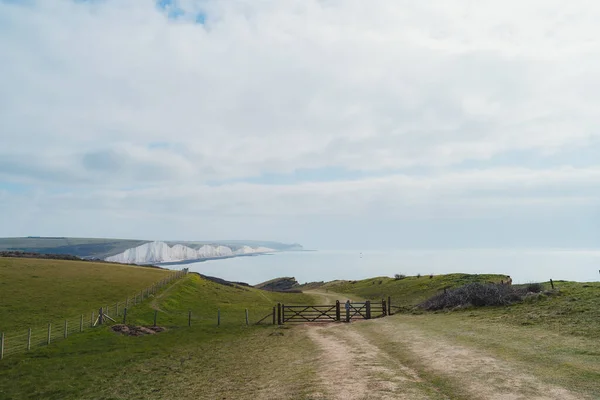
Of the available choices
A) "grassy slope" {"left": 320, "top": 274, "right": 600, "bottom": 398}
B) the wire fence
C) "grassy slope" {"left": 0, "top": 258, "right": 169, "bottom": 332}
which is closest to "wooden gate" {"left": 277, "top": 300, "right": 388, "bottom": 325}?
"grassy slope" {"left": 320, "top": 274, "right": 600, "bottom": 398}

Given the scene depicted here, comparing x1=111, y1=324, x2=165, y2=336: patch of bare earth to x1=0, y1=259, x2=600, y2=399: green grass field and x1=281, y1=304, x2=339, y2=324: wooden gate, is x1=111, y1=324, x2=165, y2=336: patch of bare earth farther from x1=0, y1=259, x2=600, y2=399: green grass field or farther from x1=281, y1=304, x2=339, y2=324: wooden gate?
x1=281, y1=304, x2=339, y2=324: wooden gate

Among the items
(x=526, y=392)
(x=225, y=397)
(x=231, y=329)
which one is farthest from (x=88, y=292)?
(x=526, y=392)

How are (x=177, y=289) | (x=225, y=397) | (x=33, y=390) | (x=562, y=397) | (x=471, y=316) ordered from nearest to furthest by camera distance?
(x=562, y=397)
(x=225, y=397)
(x=33, y=390)
(x=471, y=316)
(x=177, y=289)

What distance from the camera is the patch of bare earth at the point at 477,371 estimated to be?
15074 millimetres

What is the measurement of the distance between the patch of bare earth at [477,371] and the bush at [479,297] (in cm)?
1606

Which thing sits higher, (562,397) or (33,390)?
(562,397)

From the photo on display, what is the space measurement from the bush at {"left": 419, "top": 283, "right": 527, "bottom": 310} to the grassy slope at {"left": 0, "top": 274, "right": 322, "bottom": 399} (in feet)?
63.6

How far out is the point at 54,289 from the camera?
178 feet

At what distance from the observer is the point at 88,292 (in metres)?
55.7

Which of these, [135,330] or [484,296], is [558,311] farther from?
[135,330]

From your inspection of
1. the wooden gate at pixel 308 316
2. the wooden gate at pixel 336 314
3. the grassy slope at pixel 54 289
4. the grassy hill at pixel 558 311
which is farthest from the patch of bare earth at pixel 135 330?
the grassy hill at pixel 558 311

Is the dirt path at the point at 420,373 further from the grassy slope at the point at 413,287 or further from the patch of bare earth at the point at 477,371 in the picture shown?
the grassy slope at the point at 413,287

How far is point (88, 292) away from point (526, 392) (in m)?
57.5

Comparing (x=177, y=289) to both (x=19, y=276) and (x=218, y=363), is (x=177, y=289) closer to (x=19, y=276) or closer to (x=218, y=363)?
(x=19, y=276)
